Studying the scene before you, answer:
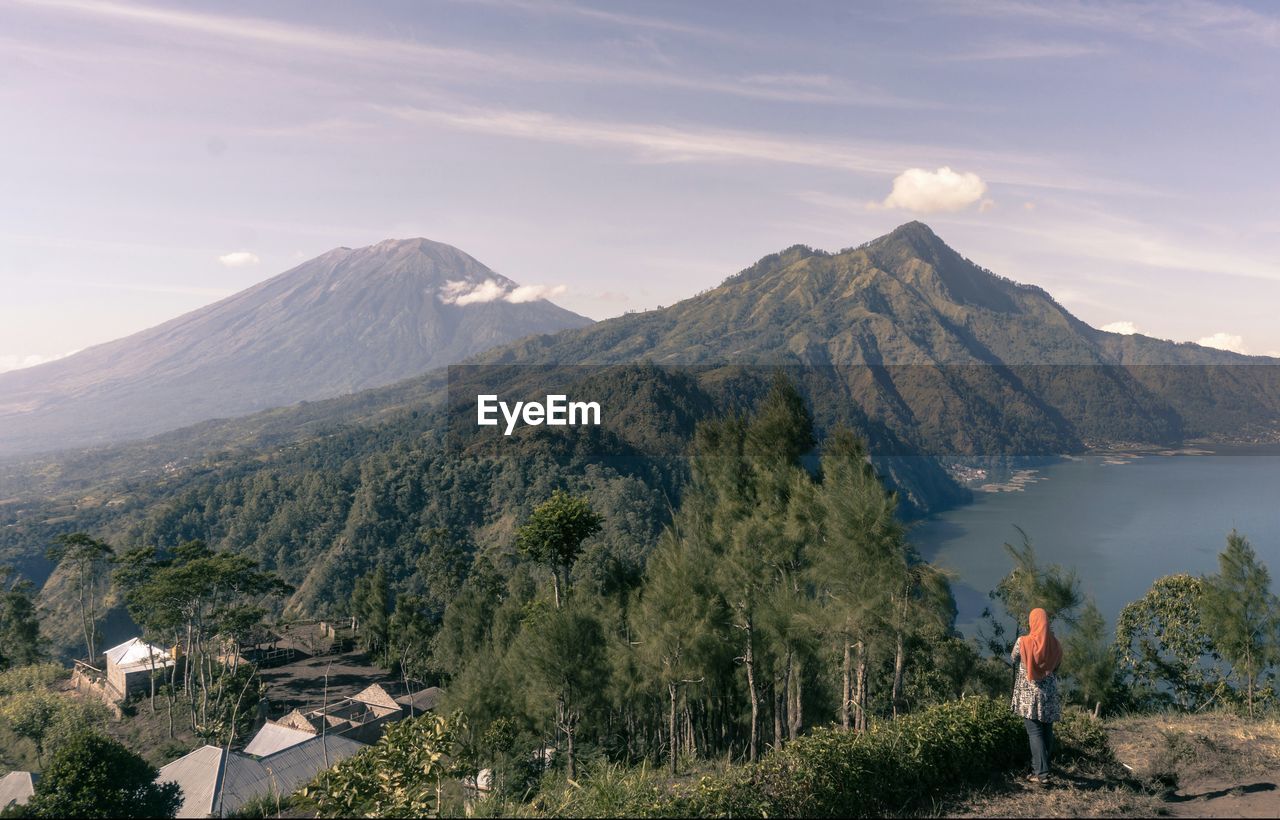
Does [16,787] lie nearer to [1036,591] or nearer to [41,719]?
[41,719]

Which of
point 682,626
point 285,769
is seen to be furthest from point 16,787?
point 682,626

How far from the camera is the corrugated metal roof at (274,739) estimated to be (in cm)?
1783

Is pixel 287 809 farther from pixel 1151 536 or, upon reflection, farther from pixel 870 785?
pixel 1151 536

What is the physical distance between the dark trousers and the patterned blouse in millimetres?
77

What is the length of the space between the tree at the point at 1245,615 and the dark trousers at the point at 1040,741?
11.7 meters

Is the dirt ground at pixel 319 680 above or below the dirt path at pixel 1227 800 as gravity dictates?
below

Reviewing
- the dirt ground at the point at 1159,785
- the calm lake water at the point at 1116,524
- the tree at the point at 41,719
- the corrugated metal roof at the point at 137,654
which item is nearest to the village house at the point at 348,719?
the tree at the point at 41,719

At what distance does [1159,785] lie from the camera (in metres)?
5.20

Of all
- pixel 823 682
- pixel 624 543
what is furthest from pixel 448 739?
pixel 624 543

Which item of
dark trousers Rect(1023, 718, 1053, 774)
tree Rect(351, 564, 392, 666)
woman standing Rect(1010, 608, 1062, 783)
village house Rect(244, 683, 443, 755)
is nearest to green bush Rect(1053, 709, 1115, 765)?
dark trousers Rect(1023, 718, 1053, 774)

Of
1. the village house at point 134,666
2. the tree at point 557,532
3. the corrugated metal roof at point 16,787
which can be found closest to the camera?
the corrugated metal roof at point 16,787

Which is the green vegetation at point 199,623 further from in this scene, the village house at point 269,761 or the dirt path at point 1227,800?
the dirt path at point 1227,800

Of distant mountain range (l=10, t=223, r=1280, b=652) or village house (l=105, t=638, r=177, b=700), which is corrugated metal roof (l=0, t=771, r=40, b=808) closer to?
village house (l=105, t=638, r=177, b=700)

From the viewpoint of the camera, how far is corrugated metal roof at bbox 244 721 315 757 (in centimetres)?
1783
